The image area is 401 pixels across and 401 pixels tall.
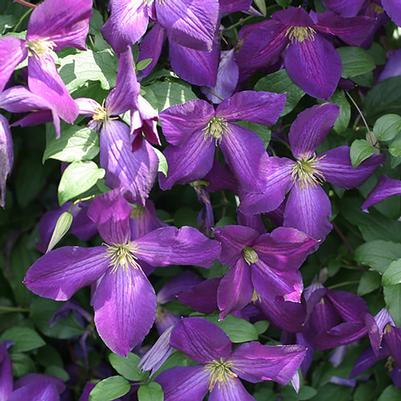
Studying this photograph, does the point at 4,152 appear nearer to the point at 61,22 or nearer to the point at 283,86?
the point at 61,22

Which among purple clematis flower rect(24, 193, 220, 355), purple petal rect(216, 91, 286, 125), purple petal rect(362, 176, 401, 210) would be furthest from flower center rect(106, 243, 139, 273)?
purple petal rect(362, 176, 401, 210)

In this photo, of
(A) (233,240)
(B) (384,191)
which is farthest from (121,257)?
(B) (384,191)

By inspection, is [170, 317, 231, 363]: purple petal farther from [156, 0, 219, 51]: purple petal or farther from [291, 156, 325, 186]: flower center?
[156, 0, 219, 51]: purple petal

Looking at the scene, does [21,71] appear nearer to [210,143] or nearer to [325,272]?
[210,143]

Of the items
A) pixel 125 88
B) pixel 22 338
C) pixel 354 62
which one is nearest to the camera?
pixel 125 88

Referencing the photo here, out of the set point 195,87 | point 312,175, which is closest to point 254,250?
point 312,175

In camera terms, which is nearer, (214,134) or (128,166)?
(128,166)

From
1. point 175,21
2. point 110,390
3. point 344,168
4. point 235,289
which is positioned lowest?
point 110,390
